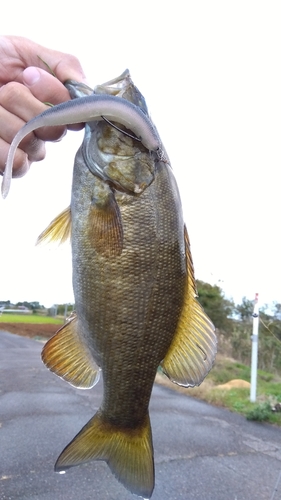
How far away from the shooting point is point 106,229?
6.06 feet

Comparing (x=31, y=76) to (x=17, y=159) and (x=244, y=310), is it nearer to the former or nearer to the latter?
(x=17, y=159)

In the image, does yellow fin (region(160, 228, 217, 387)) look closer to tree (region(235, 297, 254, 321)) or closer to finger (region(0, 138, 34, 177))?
finger (region(0, 138, 34, 177))

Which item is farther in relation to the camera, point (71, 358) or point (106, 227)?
point (71, 358)

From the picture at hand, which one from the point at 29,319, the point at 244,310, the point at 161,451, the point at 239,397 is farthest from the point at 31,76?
the point at 29,319

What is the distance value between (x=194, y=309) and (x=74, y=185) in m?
0.74

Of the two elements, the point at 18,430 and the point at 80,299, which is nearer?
the point at 80,299

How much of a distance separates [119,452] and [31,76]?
168cm

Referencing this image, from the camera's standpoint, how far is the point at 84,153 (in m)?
1.93

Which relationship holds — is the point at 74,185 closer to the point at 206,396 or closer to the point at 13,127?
the point at 13,127

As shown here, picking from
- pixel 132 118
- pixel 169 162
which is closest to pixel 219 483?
pixel 169 162

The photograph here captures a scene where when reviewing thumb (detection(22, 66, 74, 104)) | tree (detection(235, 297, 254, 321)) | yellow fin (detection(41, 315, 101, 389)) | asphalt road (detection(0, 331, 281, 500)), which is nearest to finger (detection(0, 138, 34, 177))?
thumb (detection(22, 66, 74, 104))

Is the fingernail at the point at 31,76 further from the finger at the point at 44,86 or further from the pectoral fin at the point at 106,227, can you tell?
the pectoral fin at the point at 106,227

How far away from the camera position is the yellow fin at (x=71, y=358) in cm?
200

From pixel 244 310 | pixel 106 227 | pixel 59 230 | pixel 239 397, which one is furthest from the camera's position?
pixel 244 310
